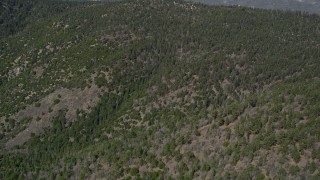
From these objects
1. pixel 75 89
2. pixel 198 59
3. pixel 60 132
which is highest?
pixel 198 59

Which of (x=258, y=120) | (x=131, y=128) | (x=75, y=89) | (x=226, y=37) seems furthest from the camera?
(x=226, y=37)

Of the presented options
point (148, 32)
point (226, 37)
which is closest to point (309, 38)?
point (226, 37)

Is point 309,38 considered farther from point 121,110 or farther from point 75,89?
point 75,89

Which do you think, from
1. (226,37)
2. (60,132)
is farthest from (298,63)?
(60,132)

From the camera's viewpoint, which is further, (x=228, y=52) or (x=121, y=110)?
(x=228, y=52)

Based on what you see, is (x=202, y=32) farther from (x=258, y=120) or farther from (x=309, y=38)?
(x=258, y=120)

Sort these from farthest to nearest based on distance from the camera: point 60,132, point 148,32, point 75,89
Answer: point 148,32 → point 75,89 → point 60,132

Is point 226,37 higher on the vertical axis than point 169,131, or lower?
higher
